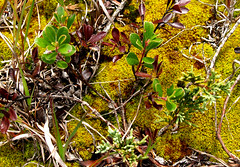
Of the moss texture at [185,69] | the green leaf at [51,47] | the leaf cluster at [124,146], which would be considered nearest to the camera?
the green leaf at [51,47]

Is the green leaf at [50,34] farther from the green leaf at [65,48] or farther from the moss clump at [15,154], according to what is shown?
the moss clump at [15,154]

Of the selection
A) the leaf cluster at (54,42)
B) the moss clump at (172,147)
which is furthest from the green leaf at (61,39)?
the moss clump at (172,147)

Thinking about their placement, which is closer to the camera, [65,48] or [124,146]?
[65,48]

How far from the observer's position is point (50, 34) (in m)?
1.63

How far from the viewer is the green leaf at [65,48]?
1.61m

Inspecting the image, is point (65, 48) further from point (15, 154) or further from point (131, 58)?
point (15, 154)

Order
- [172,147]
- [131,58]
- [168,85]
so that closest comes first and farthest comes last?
[131,58]
[172,147]
[168,85]

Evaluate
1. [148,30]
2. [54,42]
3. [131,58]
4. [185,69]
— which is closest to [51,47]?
[54,42]

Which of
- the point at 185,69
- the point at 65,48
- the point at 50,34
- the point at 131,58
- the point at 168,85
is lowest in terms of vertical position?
the point at 168,85

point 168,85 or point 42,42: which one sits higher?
point 42,42

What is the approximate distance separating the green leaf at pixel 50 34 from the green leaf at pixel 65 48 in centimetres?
10

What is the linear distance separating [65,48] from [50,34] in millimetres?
158

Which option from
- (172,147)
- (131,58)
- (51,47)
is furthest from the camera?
(172,147)

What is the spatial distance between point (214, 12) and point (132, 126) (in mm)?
1471
